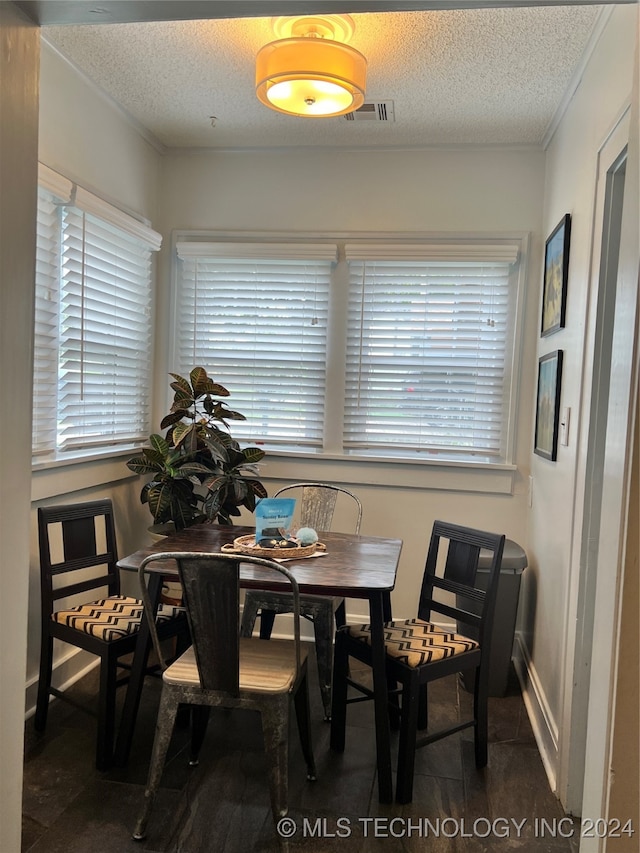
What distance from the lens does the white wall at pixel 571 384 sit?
Answer: 2.16 meters

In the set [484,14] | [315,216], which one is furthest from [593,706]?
[315,216]

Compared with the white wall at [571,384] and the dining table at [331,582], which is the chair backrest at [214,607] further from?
the white wall at [571,384]

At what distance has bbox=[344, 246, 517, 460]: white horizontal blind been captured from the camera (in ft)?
11.6

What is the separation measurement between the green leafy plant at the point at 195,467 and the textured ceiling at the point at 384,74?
53.6 inches

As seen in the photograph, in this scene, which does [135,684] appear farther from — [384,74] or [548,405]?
[384,74]

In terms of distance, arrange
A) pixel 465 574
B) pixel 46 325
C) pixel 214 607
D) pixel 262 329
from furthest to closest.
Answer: pixel 262 329 < pixel 46 325 < pixel 465 574 < pixel 214 607

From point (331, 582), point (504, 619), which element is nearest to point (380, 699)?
point (331, 582)

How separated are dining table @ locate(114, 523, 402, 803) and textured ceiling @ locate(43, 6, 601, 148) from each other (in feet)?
6.20

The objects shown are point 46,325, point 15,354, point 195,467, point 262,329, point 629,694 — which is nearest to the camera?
point 629,694

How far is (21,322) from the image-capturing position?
4.02 ft

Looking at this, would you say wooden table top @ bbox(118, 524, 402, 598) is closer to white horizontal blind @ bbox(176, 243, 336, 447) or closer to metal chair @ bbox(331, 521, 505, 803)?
metal chair @ bbox(331, 521, 505, 803)

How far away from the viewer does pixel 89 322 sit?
9.98ft

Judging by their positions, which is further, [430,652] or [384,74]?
[384,74]

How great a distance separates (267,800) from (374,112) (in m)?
3.06
